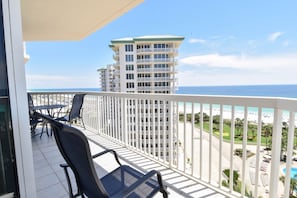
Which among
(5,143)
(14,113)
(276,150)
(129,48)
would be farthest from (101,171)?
(129,48)

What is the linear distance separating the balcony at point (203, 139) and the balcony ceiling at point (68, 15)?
153 centimetres

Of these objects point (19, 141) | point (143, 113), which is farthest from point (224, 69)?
point (19, 141)

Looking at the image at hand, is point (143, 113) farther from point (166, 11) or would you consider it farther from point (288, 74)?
point (288, 74)

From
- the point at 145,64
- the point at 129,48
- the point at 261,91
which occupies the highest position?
the point at 129,48

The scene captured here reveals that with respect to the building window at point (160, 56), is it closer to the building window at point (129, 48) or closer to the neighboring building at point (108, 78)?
the building window at point (129, 48)

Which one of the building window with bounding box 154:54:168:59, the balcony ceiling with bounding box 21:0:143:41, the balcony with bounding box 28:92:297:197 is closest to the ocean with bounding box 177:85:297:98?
the building window with bounding box 154:54:168:59

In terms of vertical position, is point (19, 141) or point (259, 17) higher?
point (259, 17)

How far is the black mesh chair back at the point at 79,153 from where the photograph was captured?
976 mm

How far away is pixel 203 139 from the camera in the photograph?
8.16 feet

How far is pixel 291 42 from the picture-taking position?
28.5 metres

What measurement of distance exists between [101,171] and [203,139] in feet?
4.93

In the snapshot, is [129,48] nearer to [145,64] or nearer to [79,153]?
[145,64]

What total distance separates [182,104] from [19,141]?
1.72m

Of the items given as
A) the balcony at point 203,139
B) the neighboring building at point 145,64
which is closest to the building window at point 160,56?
the neighboring building at point 145,64
